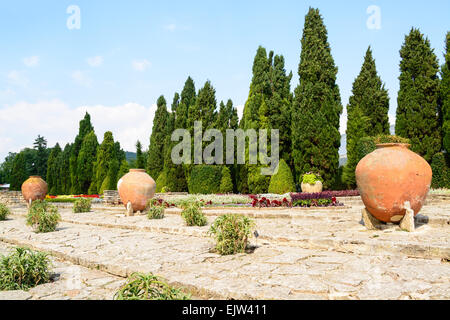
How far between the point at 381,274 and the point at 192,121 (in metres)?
18.0

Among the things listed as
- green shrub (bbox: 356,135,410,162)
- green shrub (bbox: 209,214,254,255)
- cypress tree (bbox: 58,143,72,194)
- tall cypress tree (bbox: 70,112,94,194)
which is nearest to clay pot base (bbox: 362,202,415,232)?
green shrub (bbox: 209,214,254,255)

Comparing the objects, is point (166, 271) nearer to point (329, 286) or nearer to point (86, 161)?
point (329, 286)

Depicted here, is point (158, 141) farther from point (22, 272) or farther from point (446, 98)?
point (22, 272)

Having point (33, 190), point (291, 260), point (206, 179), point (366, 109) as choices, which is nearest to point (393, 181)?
point (291, 260)

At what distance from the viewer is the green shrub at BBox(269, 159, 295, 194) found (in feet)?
53.5

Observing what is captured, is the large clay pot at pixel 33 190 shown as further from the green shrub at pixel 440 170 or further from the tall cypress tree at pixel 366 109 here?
the green shrub at pixel 440 170

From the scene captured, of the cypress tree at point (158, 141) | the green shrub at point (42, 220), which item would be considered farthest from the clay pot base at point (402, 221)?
the cypress tree at point (158, 141)

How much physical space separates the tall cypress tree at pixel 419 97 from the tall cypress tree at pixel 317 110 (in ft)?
11.6

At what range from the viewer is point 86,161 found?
29344 millimetres

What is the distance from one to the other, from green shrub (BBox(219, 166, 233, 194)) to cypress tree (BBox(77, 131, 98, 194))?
15733mm

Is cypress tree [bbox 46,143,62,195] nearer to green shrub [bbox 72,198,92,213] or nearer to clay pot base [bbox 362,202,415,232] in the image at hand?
green shrub [bbox 72,198,92,213]

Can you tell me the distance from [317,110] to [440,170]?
6779 millimetres

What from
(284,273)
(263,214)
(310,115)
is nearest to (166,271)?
(284,273)
